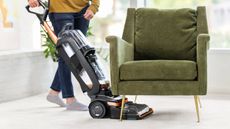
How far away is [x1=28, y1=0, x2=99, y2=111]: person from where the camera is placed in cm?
386

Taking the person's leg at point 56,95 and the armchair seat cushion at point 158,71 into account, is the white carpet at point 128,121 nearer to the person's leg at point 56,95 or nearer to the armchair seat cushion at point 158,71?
the person's leg at point 56,95

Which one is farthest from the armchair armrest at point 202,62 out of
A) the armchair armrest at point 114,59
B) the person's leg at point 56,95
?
the person's leg at point 56,95

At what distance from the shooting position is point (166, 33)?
12.6 feet

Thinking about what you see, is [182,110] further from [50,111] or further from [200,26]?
[50,111]

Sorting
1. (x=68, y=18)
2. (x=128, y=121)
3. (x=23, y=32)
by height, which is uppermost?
(x=68, y=18)

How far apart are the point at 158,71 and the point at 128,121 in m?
0.44

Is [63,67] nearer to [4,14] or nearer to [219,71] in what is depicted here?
[4,14]

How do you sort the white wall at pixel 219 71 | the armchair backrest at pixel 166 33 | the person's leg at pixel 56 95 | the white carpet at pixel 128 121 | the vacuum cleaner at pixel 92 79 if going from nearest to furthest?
the white carpet at pixel 128 121
the vacuum cleaner at pixel 92 79
the armchair backrest at pixel 166 33
the person's leg at pixel 56 95
the white wall at pixel 219 71

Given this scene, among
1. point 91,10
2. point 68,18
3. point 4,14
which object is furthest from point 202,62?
point 4,14

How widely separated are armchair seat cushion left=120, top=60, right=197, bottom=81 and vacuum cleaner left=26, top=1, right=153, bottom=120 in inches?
9.4

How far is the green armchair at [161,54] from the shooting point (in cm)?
334

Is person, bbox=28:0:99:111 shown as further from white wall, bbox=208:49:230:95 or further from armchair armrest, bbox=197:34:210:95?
white wall, bbox=208:49:230:95

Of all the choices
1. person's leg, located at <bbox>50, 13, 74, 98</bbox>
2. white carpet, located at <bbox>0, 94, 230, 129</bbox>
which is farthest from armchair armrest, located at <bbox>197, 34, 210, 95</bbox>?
person's leg, located at <bbox>50, 13, 74, 98</bbox>

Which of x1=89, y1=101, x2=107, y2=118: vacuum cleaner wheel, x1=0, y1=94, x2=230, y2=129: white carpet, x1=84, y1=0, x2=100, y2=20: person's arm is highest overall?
x1=84, y1=0, x2=100, y2=20: person's arm
